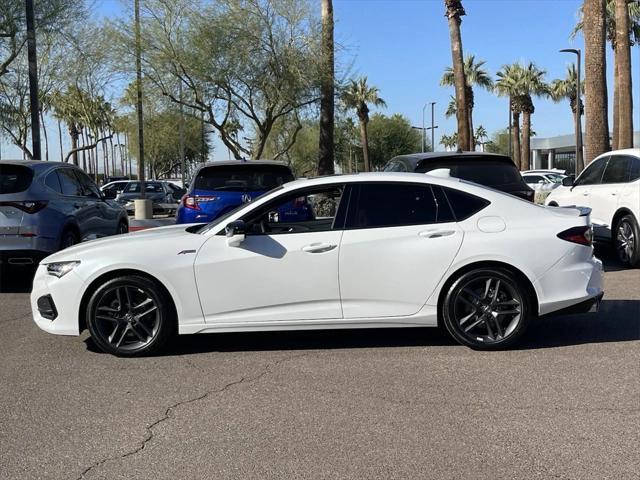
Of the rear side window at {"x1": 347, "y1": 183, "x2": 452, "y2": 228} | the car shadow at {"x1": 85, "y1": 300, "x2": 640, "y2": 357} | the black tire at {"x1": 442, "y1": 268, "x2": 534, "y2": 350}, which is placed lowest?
the car shadow at {"x1": 85, "y1": 300, "x2": 640, "y2": 357}

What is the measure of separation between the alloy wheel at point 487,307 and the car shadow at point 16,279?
20.3ft

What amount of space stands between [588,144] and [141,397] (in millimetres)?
14619

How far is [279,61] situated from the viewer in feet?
→ 74.1

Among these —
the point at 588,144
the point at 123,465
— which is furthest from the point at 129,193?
the point at 123,465

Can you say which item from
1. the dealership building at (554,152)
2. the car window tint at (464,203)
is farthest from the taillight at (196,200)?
the dealership building at (554,152)

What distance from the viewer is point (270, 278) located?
5676 mm

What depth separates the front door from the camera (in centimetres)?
567

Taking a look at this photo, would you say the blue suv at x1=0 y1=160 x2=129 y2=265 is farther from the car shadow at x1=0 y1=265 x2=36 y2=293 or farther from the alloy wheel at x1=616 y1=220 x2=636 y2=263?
the alloy wheel at x1=616 y1=220 x2=636 y2=263

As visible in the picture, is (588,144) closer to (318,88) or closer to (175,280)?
(318,88)

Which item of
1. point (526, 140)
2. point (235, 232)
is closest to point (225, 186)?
point (235, 232)

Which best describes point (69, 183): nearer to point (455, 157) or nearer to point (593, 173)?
point (455, 157)

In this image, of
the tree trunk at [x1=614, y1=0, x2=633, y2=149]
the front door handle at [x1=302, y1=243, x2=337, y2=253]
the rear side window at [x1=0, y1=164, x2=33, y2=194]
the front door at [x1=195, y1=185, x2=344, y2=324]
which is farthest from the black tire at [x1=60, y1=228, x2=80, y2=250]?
the tree trunk at [x1=614, y1=0, x2=633, y2=149]

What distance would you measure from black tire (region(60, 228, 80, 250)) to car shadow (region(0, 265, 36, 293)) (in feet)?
2.09

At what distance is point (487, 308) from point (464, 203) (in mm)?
944
